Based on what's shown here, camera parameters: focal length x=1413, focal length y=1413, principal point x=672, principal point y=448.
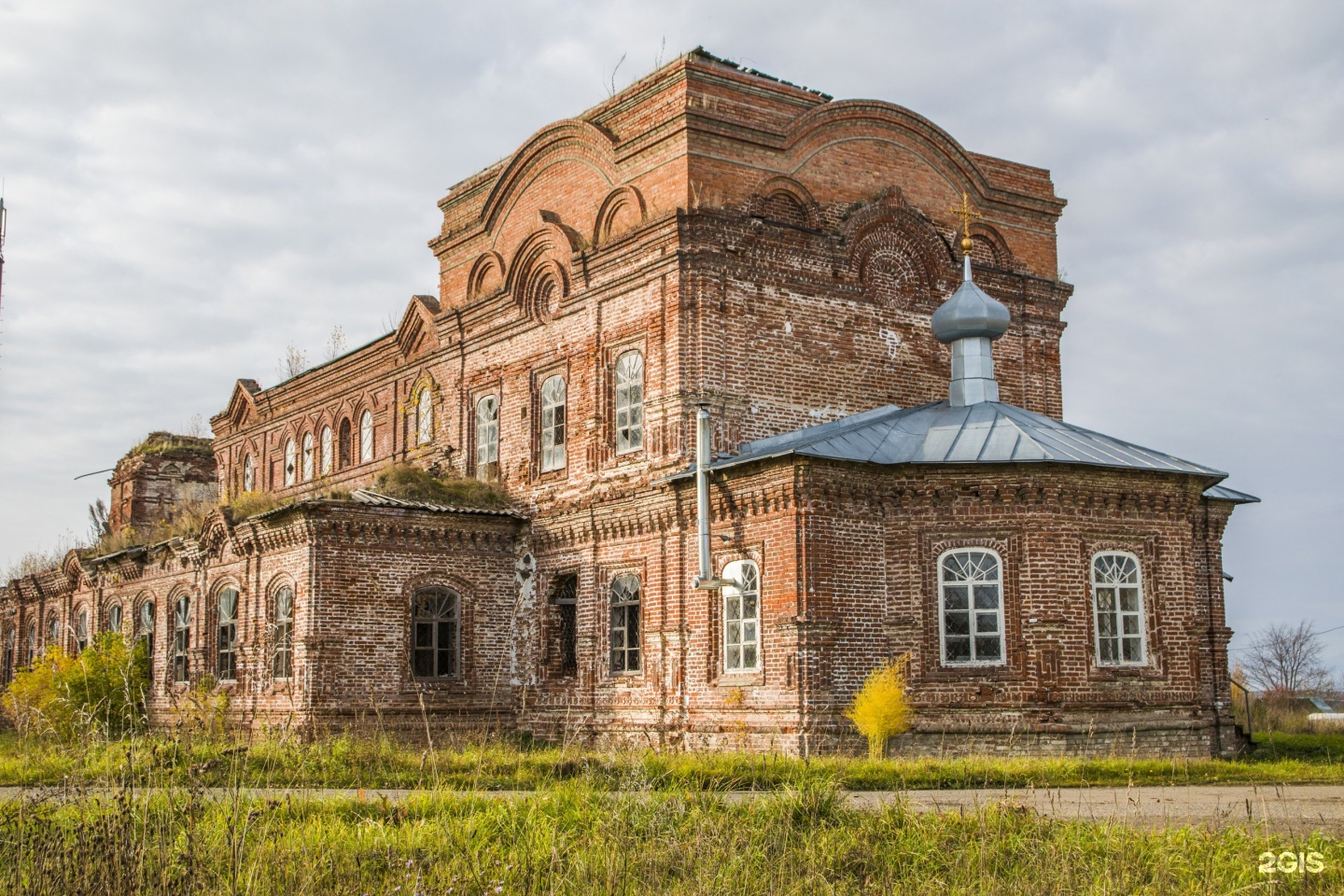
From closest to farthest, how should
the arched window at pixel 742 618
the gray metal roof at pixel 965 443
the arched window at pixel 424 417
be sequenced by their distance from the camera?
the gray metal roof at pixel 965 443
the arched window at pixel 742 618
the arched window at pixel 424 417

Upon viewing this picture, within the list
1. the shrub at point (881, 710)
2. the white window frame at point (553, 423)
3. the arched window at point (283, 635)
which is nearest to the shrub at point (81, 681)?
the arched window at point (283, 635)

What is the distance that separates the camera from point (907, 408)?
747 inches

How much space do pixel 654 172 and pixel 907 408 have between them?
469cm

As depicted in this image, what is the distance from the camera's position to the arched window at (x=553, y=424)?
20625 mm

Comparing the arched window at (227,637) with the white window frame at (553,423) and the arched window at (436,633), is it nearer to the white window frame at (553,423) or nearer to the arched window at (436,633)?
the arched window at (436,633)

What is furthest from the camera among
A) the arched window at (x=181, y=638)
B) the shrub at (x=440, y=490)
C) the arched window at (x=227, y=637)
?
the arched window at (x=181, y=638)

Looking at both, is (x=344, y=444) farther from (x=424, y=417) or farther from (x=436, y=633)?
(x=436, y=633)

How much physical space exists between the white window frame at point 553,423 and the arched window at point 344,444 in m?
7.76

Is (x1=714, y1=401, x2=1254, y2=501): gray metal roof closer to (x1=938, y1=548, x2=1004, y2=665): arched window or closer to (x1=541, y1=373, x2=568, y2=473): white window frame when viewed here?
(x1=938, y1=548, x2=1004, y2=665): arched window

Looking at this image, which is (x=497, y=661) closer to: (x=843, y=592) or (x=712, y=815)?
(x=843, y=592)

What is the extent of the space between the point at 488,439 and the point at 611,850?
590 inches

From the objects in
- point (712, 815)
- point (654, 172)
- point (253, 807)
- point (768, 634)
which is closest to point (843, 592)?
point (768, 634)

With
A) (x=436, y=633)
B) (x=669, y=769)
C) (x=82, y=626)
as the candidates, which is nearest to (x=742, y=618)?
(x=669, y=769)

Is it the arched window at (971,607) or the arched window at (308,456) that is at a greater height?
the arched window at (308,456)
